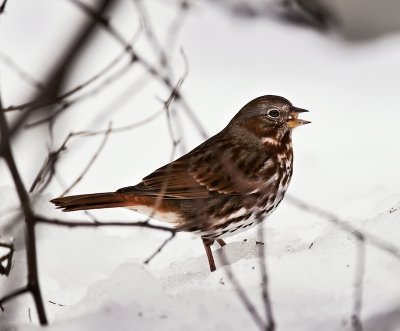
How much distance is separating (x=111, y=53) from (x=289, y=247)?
4.33 metres

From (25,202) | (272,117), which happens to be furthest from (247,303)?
(272,117)

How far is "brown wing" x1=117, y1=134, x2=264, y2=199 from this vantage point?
14.4 feet

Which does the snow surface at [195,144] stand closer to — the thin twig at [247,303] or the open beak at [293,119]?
the thin twig at [247,303]

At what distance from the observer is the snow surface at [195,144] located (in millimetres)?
3299

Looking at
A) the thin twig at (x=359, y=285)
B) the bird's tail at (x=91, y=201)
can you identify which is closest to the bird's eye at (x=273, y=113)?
the bird's tail at (x=91, y=201)

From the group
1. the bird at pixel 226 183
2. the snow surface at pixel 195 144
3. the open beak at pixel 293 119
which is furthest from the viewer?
the open beak at pixel 293 119

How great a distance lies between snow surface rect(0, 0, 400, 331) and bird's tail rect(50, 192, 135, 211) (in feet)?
0.74

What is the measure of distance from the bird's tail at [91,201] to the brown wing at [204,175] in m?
0.05

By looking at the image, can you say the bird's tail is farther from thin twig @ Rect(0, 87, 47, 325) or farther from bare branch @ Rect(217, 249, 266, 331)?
thin twig @ Rect(0, 87, 47, 325)

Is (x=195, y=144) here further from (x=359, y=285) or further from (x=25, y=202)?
(x=25, y=202)

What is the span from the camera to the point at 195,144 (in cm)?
679

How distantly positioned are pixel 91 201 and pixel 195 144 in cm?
261

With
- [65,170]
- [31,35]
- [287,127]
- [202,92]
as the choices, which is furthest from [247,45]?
[287,127]

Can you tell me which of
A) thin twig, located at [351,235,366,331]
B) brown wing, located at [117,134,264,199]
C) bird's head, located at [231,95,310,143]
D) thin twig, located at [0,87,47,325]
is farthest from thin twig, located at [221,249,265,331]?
bird's head, located at [231,95,310,143]
